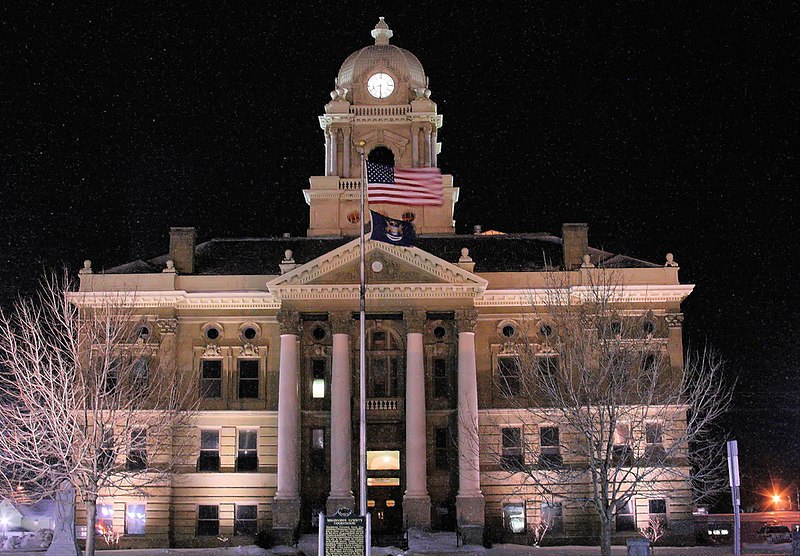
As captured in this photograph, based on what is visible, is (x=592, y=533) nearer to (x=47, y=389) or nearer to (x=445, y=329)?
(x=445, y=329)

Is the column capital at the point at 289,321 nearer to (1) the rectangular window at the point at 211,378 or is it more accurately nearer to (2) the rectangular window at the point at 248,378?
(2) the rectangular window at the point at 248,378

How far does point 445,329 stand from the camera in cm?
5131

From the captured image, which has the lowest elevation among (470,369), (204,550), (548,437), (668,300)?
(204,550)

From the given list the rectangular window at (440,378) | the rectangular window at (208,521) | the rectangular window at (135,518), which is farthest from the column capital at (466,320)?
the rectangular window at (135,518)

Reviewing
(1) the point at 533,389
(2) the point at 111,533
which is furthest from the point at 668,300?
(2) the point at 111,533

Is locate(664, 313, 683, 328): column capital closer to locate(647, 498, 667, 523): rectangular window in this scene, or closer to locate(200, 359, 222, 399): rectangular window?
locate(647, 498, 667, 523): rectangular window

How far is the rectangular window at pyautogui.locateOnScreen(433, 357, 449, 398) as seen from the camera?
51.0m

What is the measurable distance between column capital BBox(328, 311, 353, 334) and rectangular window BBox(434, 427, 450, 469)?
6.56m

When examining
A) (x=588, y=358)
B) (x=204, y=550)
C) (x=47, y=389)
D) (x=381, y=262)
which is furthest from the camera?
(x=381, y=262)

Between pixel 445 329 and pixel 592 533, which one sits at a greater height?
pixel 445 329

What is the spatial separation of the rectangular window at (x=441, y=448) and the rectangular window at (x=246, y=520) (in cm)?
900

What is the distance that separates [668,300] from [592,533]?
11.9 metres

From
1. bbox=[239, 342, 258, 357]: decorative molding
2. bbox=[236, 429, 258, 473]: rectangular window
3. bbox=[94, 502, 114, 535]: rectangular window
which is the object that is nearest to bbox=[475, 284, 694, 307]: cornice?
bbox=[239, 342, 258, 357]: decorative molding

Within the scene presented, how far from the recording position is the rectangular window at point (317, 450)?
50.5m
